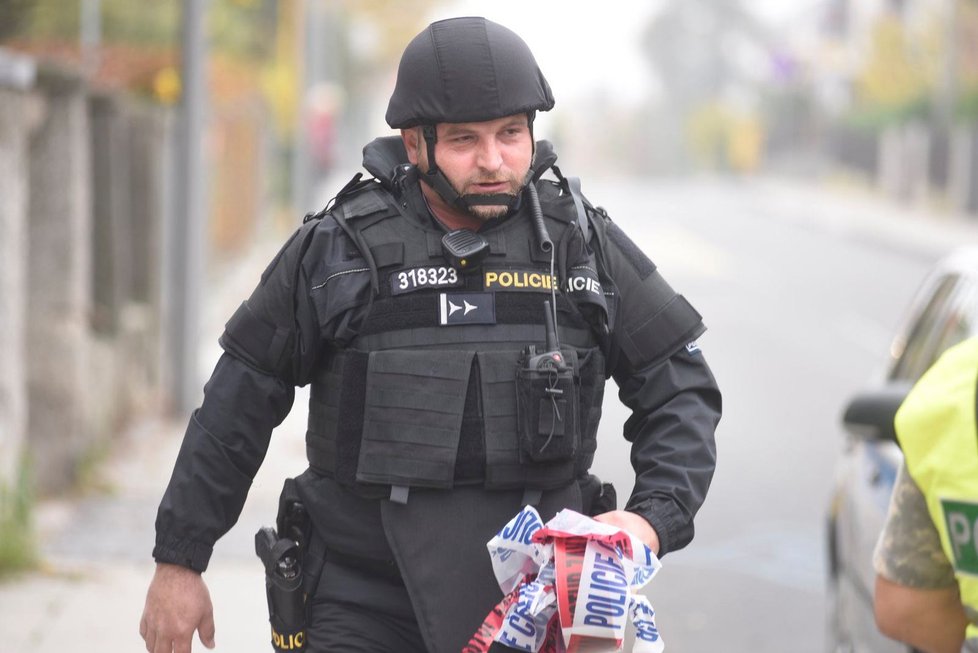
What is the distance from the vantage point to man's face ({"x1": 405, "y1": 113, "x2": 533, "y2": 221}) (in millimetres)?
3080

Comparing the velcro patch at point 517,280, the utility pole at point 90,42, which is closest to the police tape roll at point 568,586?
the velcro patch at point 517,280

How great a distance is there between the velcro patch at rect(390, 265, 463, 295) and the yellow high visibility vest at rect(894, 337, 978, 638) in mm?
965

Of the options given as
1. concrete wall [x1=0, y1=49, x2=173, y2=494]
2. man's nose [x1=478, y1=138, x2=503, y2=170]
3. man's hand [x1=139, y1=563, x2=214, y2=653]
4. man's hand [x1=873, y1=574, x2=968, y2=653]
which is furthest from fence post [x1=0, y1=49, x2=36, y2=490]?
man's hand [x1=873, y1=574, x2=968, y2=653]

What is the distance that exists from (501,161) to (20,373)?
4625mm

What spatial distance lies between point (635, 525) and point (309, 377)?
737mm

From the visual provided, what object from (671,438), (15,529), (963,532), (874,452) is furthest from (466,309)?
(15,529)

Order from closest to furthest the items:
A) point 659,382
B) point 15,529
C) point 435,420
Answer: point 435,420 < point 659,382 < point 15,529

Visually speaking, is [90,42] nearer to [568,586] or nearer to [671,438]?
[671,438]

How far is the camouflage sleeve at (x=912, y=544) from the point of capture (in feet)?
8.24

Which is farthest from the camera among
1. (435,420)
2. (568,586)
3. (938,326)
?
(938,326)

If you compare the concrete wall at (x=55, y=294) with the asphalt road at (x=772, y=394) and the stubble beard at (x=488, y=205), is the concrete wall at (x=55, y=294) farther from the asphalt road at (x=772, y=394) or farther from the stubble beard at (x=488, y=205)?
the stubble beard at (x=488, y=205)

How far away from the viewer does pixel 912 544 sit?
2543 mm

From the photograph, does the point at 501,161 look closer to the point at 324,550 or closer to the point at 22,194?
the point at 324,550

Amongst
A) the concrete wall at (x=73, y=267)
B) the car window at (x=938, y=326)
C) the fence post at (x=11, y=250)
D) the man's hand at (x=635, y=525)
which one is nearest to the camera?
the man's hand at (x=635, y=525)
